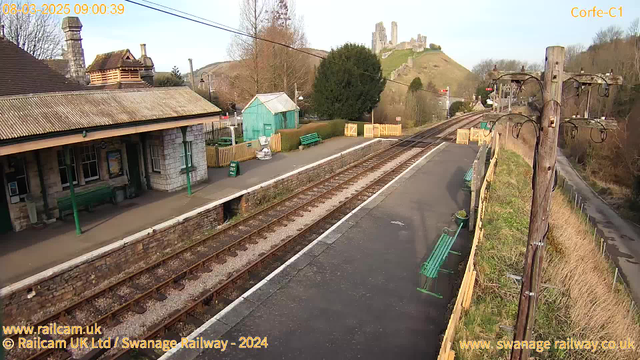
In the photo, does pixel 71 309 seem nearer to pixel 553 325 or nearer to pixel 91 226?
pixel 91 226

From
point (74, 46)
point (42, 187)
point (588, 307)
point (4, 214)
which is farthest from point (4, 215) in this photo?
point (588, 307)

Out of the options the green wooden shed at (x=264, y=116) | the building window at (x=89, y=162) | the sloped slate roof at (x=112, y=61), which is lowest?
the building window at (x=89, y=162)

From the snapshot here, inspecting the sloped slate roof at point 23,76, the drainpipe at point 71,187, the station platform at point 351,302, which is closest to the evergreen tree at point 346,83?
the sloped slate roof at point 23,76

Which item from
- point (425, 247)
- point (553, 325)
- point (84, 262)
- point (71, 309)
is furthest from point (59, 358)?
point (553, 325)

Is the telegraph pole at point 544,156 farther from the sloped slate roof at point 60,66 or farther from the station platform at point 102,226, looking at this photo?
the sloped slate roof at point 60,66

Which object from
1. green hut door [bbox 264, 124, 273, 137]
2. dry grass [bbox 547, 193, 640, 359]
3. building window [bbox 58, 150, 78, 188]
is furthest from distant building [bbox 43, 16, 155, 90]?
dry grass [bbox 547, 193, 640, 359]

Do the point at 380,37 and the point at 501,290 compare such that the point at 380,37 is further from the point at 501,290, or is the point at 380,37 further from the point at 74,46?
the point at 501,290

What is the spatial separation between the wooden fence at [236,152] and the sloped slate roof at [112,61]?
4908 millimetres

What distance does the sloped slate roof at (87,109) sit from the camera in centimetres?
945

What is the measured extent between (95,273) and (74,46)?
11.6 meters

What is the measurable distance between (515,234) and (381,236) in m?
3.64

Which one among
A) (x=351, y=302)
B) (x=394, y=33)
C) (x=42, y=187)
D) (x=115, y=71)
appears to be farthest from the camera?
(x=394, y=33)

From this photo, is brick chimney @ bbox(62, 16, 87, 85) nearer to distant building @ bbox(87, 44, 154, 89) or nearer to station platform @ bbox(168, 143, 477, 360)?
distant building @ bbox(87, 44, 154, 89)

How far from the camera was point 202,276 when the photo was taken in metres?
9.58
